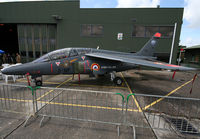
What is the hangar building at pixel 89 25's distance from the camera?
12648 millimetres

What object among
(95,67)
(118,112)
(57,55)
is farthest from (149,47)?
(57,55)

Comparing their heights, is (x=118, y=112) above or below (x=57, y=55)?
below

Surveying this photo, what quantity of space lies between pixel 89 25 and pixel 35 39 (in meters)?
8.60

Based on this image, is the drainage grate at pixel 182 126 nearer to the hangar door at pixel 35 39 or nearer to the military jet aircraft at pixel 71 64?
the military jet aircraft at pixel 71 64

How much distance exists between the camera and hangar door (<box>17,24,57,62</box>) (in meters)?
14.1

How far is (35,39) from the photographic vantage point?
567 inches

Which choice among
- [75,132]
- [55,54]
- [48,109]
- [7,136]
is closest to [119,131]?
[75,132]

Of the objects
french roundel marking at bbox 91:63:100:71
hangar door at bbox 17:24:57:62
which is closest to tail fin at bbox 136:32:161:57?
french roundel marking at bbox 91:63:100:71

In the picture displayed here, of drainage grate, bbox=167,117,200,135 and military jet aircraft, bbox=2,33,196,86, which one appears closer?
drainage grate, bbox=167,117,200,135

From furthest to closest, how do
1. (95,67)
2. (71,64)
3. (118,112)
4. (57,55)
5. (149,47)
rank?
(149,47) → (95,67) → (71,64) → (57,55) → (118,112)

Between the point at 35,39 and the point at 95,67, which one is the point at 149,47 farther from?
the point at 35,39

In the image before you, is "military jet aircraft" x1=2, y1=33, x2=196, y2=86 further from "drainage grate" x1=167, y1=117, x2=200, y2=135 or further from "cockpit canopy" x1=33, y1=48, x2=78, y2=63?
"drainage grate" x1=167, y1=117, x2=200, y2=135

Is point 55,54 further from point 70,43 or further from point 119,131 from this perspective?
point 70,43

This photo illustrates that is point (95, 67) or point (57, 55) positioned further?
point (95, 67)
